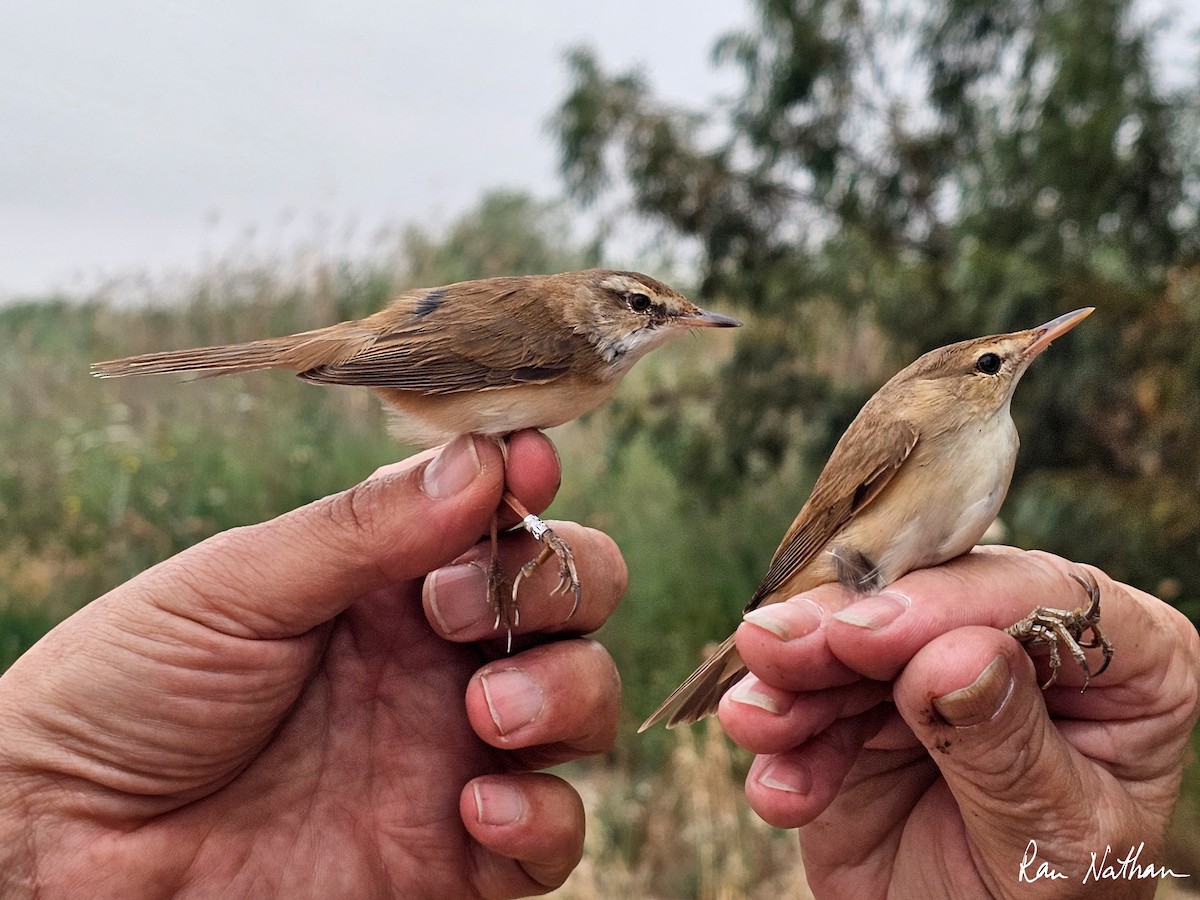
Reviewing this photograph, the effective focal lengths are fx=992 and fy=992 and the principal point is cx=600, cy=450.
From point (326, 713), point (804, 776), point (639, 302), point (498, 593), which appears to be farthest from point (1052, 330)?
point (326, 713)

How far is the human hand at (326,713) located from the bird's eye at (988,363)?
976mm

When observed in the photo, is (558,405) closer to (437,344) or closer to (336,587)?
(437,344)

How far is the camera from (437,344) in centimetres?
240

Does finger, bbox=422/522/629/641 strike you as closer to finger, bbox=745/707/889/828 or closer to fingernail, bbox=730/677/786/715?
fingernail, bbox=730/677/786/715

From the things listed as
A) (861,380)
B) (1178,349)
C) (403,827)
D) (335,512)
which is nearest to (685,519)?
(861,380)

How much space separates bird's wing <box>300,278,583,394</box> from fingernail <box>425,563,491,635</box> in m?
0.43

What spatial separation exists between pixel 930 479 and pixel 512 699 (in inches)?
42.8

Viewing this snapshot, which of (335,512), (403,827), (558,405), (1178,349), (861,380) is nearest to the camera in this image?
(335,512)

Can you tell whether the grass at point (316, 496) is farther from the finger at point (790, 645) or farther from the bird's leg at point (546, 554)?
the finger at point (790, 645)

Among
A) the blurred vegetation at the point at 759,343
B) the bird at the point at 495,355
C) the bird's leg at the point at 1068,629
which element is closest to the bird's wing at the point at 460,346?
the bird at the point at 495,355

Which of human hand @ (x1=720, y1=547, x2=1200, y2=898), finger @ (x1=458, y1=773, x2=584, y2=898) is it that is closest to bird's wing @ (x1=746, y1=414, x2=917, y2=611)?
human hand @ (x1=720, y1=547, x2=1200, y2=898)

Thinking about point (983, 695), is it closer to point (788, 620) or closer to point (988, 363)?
point (788, 620)

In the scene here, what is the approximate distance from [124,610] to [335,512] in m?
0.52

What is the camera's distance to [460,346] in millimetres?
2404
